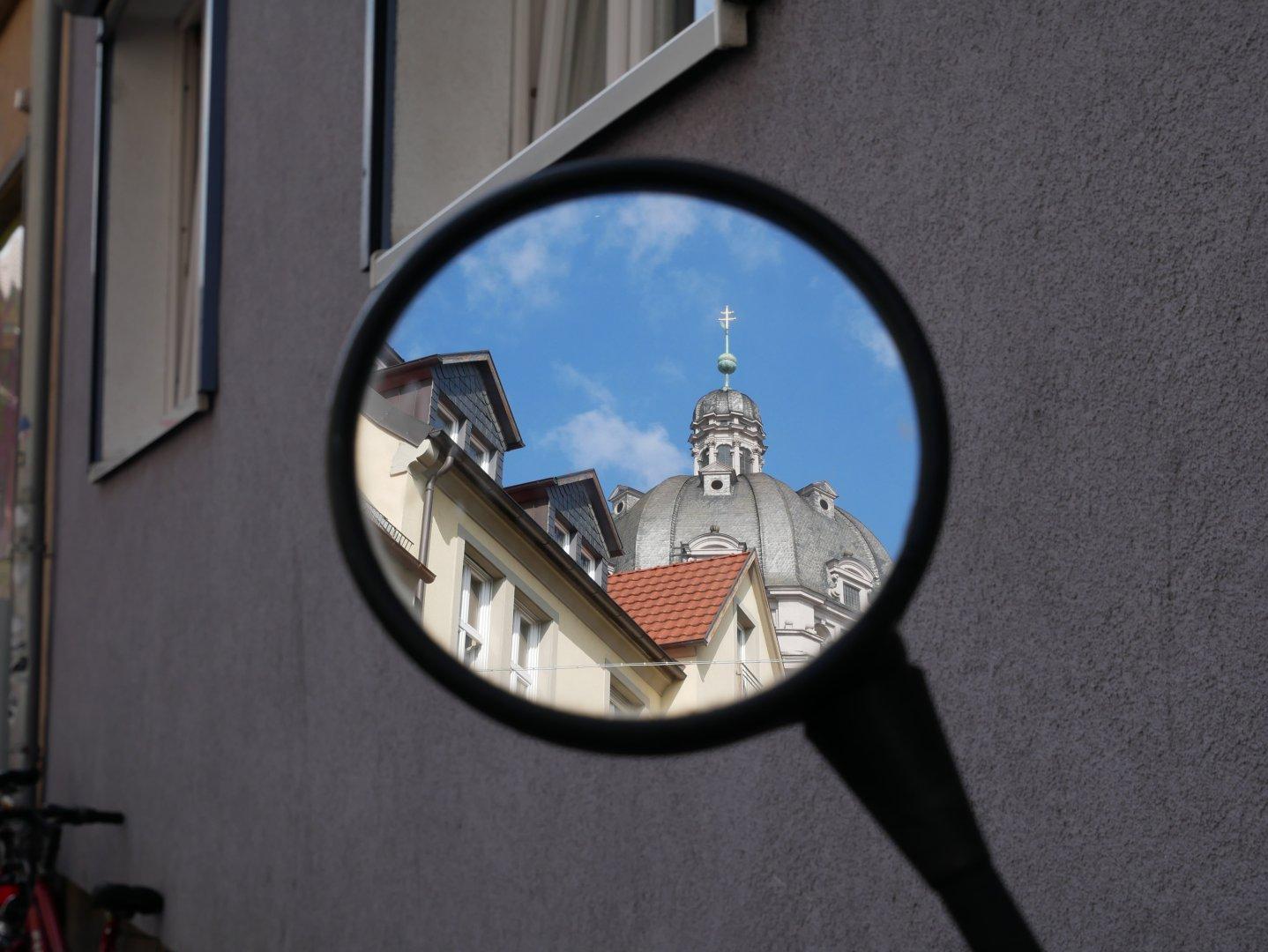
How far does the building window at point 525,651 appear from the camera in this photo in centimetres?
57

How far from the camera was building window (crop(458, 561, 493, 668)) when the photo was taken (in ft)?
2.06

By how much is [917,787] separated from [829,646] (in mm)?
67

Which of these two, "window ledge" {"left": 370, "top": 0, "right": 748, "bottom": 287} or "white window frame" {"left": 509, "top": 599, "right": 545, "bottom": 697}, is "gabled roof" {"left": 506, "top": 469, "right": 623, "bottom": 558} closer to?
"white window frame" {"left": 509, "top": 599, "right": 545, "bottom": 697}

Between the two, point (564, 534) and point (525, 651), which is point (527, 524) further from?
point (525, 651)

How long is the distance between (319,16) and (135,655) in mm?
2330

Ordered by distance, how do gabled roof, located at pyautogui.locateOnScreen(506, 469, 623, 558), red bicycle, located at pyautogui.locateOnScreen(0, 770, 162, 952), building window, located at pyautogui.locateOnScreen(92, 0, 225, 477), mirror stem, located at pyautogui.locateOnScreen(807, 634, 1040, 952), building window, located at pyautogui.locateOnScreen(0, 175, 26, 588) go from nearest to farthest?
mirror stem, located at pyautogui.locateOnScreen(807, 634, 1040, 952) → gabled roof, located at pyautogui.locateOnScreen(506, 469, 623, 558) → red bicycle, located at pyautogui.locateOnScreen(0, 770, 162, 952) → building window, located at pyautogui.locateOnScreen(92, 0, 225, 477) → building window, located at pyautogui.locateOnScreen(0, 175, 26, 588)

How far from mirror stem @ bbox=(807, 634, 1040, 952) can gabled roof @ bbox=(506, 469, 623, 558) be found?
0.32 m

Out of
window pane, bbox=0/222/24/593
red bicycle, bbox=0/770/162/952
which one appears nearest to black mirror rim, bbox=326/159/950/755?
red bicycle, bbox=0/770/162/952

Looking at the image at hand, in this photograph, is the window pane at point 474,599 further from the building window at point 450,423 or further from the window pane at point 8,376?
the window pane at point 8,376

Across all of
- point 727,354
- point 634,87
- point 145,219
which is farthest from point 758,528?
point 145,219

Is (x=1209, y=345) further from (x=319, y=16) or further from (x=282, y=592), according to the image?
(x=319, y=16)

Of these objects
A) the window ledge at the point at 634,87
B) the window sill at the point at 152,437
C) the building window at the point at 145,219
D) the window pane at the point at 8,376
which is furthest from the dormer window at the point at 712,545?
the window pane at the point at 8,376

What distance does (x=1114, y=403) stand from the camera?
4.55ft

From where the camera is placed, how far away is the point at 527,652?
0.65 metres
